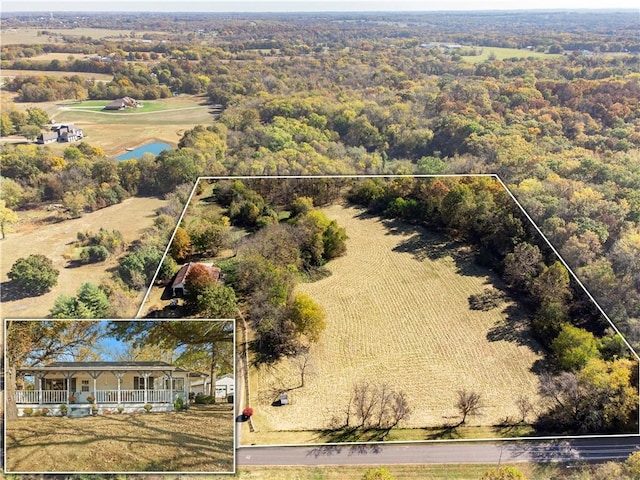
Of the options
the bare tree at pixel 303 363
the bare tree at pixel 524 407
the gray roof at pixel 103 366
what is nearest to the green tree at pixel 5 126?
the bare tree at pixel 303 363

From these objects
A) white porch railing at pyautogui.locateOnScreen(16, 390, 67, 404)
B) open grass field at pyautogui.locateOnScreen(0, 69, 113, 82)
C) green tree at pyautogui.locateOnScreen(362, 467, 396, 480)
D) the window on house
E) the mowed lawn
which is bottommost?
green tree at pyautogui.locateOnScreen(362, 467, 396, 480)

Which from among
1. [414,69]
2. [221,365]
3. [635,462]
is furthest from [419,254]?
[414,69]

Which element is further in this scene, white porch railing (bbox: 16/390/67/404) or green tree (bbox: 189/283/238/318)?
green tree (bbox: 189/283/238/318)

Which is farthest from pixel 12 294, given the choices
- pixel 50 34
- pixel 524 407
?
pixel 50 34

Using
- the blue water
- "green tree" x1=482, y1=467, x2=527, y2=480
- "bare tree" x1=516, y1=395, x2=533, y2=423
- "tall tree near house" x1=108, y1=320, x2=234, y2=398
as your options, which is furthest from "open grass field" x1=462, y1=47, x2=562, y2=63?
"tall tree near house" x1=108, y1=320, x2=234, y2=398

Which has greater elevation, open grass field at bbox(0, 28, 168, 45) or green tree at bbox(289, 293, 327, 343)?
open grass field at bbox(0, 28, 168, 45)

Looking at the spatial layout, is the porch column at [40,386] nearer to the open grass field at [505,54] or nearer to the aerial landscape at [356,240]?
the aerial landscape at [356,240]

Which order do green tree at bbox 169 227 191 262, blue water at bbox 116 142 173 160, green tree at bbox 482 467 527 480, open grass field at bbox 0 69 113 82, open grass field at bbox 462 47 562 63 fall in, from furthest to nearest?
open grass field at bbox 462 47 562 63
open grass field at bbox 0 69 113 82
blue water at bbox 116 142 173 160
green tree at bbox 169 227 191 262
green tree at bbox 482 467 527 480

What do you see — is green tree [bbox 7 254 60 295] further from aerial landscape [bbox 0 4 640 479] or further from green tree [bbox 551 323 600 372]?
green tree [bbox 551 323 600 372]
